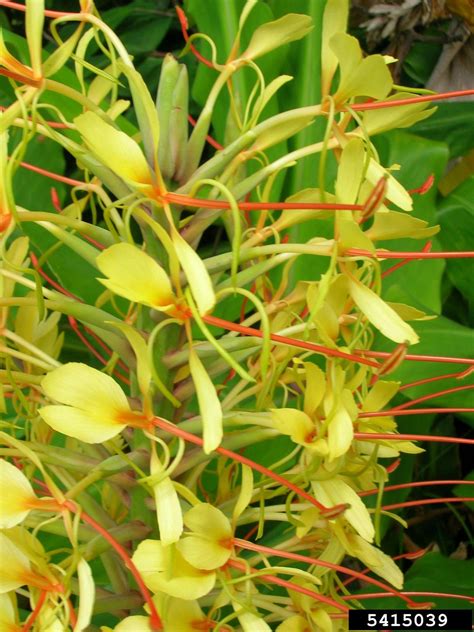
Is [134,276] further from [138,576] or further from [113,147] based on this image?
[138,576]

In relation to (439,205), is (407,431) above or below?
below

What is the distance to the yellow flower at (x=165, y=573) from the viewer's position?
0.49 m

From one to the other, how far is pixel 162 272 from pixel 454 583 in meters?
0.58

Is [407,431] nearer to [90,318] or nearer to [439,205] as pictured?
[439,205]

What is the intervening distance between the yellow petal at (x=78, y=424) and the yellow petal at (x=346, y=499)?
152 mm

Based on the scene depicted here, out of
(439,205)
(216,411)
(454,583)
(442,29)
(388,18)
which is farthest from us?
(442,29)

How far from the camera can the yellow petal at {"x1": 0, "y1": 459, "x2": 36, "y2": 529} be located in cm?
50

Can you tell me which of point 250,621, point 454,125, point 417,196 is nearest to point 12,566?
point 250,621

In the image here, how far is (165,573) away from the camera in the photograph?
50 cm

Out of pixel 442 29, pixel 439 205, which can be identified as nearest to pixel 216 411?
pixel 439 205

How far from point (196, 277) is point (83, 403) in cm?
10

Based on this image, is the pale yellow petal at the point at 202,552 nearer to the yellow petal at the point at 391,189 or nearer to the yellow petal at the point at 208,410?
the yellow petal at the point at 208,410

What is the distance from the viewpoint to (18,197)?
0.98m

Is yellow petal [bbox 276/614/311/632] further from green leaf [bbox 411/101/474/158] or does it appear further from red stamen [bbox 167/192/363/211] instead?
green leaf [bbox 411/101/474/158]
